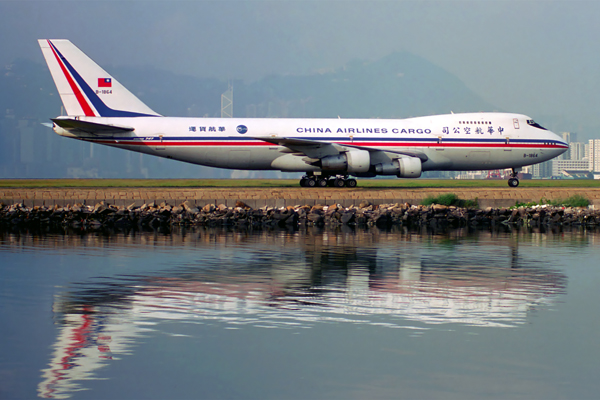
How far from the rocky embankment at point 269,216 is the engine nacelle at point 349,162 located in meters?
7.77

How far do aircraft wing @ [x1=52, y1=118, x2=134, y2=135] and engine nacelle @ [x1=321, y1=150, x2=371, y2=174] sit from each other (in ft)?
33.0

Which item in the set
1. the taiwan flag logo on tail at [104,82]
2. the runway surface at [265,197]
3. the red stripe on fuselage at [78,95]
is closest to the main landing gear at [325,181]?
the runway surface at [265,197]

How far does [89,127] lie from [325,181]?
40.2ft

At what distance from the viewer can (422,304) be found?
10914mm

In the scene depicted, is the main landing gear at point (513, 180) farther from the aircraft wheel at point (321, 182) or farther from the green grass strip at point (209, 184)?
the aircraft wheel at point (321, 182)

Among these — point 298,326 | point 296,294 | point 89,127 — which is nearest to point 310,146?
point 89,127

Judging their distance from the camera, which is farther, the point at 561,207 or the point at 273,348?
the point at 561,207

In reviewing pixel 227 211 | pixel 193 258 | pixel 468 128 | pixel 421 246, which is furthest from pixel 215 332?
pixel 468 128

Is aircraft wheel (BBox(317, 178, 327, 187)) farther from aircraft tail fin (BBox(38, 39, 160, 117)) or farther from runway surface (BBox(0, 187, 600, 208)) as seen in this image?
aircraft tail fin (BBox(38, 39, 160, 117))

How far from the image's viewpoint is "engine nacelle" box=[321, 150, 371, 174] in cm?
3609

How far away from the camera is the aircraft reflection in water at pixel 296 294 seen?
9.12 m

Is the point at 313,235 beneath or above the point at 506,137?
beneath

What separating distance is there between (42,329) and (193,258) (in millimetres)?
7345

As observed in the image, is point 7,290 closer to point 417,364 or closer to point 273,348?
point 273,348
